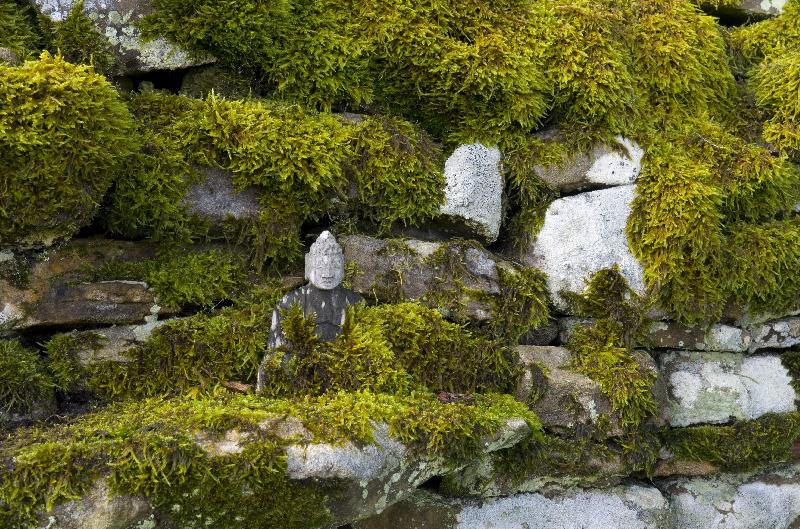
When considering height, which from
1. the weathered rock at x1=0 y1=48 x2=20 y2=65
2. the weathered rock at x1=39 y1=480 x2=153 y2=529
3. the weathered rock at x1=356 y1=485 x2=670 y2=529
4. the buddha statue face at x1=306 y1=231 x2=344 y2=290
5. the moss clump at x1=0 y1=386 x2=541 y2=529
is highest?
the weathered rock at x1=0 y1=48 x2=20 y2=65

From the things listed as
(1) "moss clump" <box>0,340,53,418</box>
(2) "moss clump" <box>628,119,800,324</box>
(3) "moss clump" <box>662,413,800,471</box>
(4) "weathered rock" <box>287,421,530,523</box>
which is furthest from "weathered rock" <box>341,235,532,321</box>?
(1) "moss clump" <box>0,340,53,418</box>

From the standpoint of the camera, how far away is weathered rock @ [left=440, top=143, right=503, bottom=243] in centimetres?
500

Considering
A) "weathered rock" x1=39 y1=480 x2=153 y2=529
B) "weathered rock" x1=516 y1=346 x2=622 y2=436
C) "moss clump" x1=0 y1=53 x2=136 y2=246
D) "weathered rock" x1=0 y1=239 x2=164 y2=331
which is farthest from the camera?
"weathered rock" x1=516 y1=346 x2=622 y2=436

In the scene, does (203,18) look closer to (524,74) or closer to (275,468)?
(524,74)

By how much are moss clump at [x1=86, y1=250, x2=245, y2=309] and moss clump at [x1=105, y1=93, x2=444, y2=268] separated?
122mm

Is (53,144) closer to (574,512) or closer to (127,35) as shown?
(127,35)

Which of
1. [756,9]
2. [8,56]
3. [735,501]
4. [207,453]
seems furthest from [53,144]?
[756,9]

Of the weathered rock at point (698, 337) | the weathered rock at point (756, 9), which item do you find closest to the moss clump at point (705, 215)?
the weathered rock at point (698, 337)

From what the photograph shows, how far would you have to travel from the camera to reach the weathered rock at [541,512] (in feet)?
15.0

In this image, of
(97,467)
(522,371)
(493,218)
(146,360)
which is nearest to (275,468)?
(97,467)

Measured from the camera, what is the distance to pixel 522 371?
4.78 m

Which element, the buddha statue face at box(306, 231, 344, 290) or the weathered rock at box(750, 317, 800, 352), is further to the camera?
the weathered rock at box(750, 317, 800, 352)

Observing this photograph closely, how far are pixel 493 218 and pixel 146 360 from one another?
85.7 inches

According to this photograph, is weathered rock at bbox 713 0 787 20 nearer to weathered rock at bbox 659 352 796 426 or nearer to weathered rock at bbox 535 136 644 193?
weathered rock at bbox 535 136 644 193
